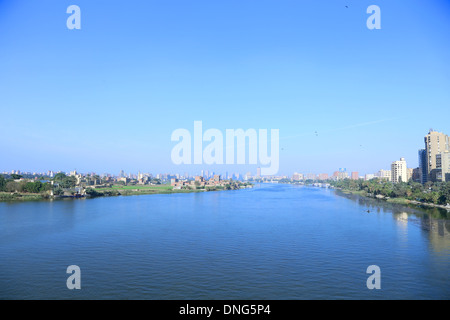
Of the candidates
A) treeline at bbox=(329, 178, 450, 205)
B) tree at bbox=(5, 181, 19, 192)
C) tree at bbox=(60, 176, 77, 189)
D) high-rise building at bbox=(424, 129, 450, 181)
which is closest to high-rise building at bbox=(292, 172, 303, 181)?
treeline at bbox=(329, 178, 450, 205)

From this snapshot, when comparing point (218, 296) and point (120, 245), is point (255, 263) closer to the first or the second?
point (218, 296)

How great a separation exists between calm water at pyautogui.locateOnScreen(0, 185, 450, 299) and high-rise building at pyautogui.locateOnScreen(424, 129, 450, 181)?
64.1ft

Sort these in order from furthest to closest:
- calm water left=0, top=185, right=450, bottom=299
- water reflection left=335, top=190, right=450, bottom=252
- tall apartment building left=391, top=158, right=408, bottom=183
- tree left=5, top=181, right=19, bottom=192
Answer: tall apartment building left=391, top=158, right=408, bottom=183 < tree left=5, top=181, right=19, bottom=192 < water reflection left=335, top=190, right=450, bottom=252 < calm water left=0, top=185, right=450, bottom=299

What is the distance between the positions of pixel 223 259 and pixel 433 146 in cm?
2747

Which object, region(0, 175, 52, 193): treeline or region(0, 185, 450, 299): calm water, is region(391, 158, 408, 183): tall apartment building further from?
region(0, 175, 52, 193): treeline

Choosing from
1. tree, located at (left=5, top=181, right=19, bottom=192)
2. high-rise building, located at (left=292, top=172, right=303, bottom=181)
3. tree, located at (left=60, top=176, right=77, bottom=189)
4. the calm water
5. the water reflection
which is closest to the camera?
the calm water

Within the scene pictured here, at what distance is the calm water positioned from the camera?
176 inches

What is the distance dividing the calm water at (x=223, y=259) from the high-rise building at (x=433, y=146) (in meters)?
19.6

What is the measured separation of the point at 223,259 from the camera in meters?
5.98

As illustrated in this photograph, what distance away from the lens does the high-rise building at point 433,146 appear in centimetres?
2677

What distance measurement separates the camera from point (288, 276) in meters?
4.98

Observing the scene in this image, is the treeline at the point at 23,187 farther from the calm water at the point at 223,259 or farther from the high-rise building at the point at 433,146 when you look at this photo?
the high-rise building at the point at 433,146
